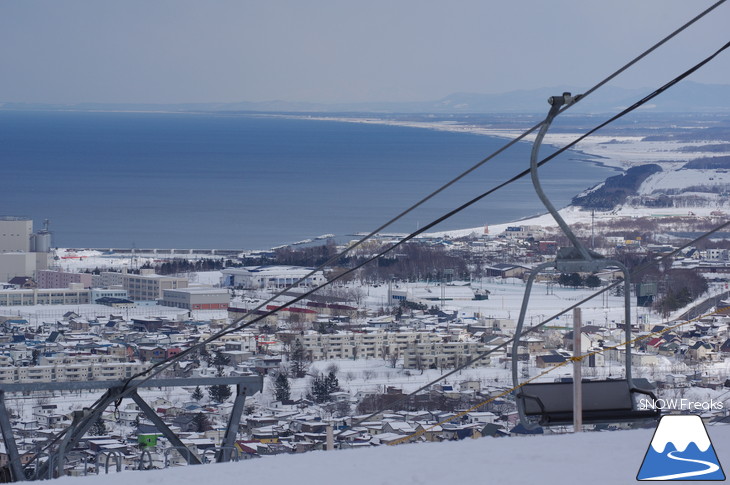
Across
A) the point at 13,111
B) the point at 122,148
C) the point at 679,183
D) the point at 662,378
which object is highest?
the point at 13,111

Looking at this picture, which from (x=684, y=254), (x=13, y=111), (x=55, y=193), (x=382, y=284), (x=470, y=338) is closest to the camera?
(x=470, y=338)

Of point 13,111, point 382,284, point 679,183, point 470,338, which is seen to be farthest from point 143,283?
point 13,111

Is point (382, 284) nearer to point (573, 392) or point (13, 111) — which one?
point (573, 392)

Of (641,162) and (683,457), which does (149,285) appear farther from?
(641,162)

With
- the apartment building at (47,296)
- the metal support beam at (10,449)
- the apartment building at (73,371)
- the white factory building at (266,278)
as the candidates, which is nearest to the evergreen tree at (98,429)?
the apartment building at (73,371)

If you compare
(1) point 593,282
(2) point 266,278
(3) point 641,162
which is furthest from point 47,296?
(3) point 641,162

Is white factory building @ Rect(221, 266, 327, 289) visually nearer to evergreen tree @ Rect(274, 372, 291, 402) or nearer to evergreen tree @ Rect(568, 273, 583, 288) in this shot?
evergreen tree @ Rect(568, 273, 583, 288)
